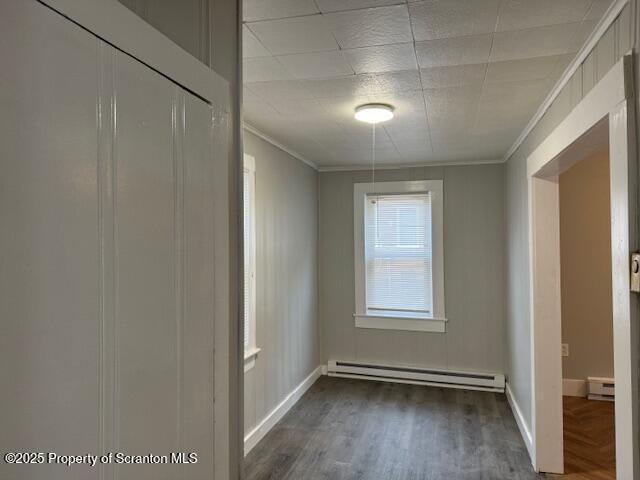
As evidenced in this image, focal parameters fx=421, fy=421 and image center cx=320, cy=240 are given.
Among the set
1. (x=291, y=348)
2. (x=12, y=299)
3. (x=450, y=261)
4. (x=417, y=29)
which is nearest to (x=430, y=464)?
(x=291, y=348)

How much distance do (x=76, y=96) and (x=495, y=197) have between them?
13.4ft

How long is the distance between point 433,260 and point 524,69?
2.61 metres

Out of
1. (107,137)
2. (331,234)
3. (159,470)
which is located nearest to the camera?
(107,137)

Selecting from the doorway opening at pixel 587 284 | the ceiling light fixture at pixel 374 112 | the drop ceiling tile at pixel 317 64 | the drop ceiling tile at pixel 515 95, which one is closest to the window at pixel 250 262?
the ceiling light fixture at pixel 374 112

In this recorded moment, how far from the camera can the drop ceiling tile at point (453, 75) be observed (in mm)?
1919

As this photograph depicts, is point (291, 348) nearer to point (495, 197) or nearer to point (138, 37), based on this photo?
point (495, 197)

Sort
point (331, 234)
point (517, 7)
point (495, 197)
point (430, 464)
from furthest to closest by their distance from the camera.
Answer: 1. point (331, 234)
2. point (495, 197)
3. point (430, 464)
4. point (517, 7)

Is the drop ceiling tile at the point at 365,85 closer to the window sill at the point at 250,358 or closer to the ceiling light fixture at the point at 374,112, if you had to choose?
the ceiling light fixture at the point at 374,112

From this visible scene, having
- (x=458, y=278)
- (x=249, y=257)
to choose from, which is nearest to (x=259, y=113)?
(x=249, y=257)

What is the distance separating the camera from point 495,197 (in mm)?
4180

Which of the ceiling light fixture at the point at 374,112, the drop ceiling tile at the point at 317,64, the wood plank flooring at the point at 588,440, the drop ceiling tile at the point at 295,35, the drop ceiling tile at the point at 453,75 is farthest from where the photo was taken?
the wood plank flooring at the point at 588,440

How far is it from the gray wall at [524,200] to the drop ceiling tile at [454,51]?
403mm

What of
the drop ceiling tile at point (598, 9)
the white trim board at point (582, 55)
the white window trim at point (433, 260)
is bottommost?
the white window trim at point (433, 260)

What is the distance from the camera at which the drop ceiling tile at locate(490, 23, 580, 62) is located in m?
1.57
